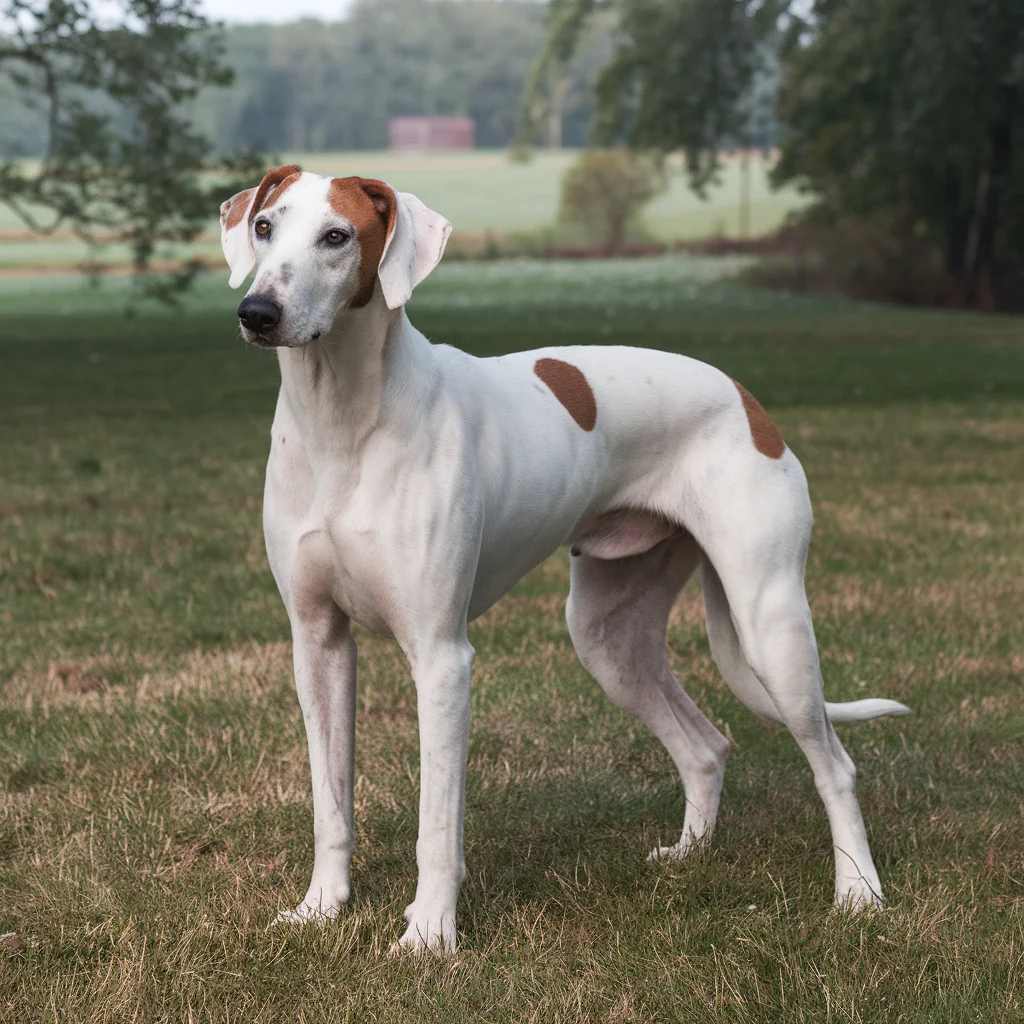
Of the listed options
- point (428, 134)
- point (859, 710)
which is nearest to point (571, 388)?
point (859, 710)

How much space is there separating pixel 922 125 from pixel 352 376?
17.7m

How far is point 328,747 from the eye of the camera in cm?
357

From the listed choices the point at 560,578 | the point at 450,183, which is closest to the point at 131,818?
the point at 560,578

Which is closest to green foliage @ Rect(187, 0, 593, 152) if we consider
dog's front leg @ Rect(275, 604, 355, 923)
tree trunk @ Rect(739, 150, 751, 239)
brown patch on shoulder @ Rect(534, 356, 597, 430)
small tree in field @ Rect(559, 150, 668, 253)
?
→ tree trunk @ Rect(739, 150, 751, 239)

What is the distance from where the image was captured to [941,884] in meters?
3.77

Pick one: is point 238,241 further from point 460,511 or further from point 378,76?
point 378,76

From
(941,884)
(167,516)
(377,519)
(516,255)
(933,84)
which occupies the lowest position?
(516,255)

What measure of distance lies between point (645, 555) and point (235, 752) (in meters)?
1.55

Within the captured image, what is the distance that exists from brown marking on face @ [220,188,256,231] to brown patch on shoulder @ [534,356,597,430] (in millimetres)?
854

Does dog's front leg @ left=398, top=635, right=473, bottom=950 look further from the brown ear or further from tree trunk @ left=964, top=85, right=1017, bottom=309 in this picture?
tree trunk @ left=964, top=85, right=1017, bottom=309

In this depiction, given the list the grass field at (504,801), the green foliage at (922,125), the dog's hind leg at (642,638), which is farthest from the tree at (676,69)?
the dog's hind leg at (642,638)

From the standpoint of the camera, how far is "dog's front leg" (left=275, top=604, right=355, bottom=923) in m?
3.53

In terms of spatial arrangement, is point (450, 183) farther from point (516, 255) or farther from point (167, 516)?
point (167, 516)

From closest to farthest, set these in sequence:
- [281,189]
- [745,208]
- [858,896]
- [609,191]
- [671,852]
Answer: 1. [281,189]
2. [858,896]
3. [671,852]
4. [609,191]
5. [745,208]
